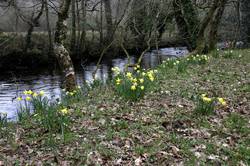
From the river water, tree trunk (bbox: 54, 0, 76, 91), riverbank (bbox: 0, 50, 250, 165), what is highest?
tree trunk (bbox: 54, 0, 76, 91)

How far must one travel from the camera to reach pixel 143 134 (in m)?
6.01

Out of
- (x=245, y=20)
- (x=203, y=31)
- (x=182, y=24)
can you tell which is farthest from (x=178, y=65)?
(x=245, y=20)

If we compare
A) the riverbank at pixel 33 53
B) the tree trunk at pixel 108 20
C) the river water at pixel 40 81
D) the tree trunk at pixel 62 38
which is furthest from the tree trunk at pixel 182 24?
the tree trunk at pixel 62 38

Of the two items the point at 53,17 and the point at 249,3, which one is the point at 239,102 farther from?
the point at 53,17

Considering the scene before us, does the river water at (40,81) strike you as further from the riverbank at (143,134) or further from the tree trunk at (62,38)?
the riverbank at (143,134)

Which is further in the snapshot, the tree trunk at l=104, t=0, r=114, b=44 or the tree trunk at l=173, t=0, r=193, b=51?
the tree trunk at l=104, t=0, r=114, b=44

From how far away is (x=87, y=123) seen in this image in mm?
6582

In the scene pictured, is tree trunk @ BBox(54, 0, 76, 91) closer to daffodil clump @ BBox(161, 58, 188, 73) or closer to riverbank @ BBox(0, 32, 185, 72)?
daffodil clump @ BBox(161, 58, 188, 73)

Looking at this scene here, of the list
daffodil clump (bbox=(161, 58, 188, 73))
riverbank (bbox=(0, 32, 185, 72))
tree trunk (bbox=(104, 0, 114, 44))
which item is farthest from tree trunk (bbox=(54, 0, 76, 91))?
tree trunk (bbox=(104, 0, 114, 44))

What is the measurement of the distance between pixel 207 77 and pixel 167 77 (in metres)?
1.17

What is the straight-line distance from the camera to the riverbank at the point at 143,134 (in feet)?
17.1

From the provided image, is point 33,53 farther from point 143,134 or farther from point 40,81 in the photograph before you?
point 143,134

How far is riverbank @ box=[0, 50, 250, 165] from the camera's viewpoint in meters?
5.20

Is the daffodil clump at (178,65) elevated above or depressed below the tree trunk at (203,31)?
below
